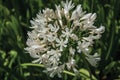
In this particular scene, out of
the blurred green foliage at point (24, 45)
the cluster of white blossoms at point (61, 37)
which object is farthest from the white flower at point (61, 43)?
the blurred green foliage at point (24, 45)

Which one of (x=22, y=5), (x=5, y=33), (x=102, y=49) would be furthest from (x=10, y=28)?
(x=102, y=49)

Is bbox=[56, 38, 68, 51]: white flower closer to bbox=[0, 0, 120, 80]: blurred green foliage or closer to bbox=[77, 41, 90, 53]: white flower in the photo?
bbox=[77, 41, 90, 53]: white flower

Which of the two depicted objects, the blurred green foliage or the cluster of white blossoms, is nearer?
the cluster of white blossoms

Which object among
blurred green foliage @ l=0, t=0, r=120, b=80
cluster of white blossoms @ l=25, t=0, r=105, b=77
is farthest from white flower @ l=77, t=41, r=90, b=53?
blurred green foliage @ l=0, t=0, r=120, b=80

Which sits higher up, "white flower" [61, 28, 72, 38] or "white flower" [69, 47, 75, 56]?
"white flower" [61, 28, 72, 38]

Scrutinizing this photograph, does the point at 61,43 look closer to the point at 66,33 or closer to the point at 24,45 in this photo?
the point at 66,33

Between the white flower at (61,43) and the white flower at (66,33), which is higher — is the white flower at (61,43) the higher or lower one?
the lower one

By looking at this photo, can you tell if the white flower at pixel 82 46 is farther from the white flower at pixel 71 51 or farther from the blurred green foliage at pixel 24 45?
the blurred green foliage at pixel 24 45

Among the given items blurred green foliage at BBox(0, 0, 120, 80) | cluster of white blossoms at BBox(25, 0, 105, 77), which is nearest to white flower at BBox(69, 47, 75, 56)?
cluster of white blossoms at BBox(25, 0, 105, 77)
